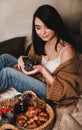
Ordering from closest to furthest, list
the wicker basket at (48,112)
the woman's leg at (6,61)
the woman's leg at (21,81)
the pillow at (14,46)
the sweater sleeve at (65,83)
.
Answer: the wicker basket at (48,112) → the sweater sleeve at (65,83) → the woman's leg at (21,81) → the woman's leg at (6,61) → the pillow at (14,46)

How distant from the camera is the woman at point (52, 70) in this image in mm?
1852

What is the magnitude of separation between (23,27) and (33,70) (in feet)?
3.22

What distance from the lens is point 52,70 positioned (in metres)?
1.99

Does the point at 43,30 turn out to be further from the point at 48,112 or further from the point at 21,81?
the point at 48,112

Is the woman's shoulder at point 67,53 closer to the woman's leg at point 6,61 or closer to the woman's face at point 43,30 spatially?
the woman's face at point 43,30

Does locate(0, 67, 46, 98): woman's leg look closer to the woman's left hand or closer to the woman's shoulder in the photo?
the woman's left hand

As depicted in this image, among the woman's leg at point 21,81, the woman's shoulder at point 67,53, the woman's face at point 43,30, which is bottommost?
the woman's leg at point 21,81

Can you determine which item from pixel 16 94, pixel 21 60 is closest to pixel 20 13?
pixel 21 60

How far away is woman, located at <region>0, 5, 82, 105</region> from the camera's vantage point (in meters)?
1.85

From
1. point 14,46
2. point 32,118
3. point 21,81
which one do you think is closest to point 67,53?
point 21,81

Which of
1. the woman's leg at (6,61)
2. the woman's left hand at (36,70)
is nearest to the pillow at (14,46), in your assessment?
the woman's leg at (6,61)

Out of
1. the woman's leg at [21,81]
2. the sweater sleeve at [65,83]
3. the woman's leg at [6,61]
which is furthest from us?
the woman's leg at [6,61]

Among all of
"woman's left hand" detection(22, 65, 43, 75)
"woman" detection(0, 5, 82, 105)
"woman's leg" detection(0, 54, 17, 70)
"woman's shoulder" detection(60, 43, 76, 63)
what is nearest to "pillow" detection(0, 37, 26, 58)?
"woman's leg" detection(0, 54, 17, 70)

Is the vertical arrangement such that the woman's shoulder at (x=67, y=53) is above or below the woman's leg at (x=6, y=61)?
above
